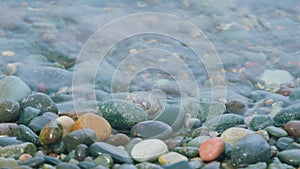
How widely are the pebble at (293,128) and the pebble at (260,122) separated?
0.17 m

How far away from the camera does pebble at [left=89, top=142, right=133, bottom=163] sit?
3641 mm

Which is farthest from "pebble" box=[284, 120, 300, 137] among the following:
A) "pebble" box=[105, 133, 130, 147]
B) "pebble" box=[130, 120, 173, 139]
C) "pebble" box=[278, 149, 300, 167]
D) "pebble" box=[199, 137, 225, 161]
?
"pebble" box=[105, 133, 130, 147]

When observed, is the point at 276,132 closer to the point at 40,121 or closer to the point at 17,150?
the point at 40,121

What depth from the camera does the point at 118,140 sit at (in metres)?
3.95

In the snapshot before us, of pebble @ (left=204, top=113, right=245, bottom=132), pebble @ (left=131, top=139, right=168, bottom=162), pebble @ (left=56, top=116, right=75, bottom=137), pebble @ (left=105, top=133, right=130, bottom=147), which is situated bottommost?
pebble @ (left=204, top=113, right=245, bottom=132)

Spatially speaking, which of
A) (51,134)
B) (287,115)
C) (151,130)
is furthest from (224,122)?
(51,134)

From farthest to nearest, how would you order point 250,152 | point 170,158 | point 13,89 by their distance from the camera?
point 13,89, point 170,158, point 250,152

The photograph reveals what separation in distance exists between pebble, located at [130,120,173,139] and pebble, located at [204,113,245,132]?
38cm

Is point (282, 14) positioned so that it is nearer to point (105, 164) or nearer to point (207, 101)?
point (207, 101)

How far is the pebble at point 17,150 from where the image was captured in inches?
144

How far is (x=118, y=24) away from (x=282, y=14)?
2.31 meters

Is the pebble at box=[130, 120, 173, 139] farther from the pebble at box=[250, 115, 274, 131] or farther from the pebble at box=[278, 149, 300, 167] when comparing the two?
the pebble at box=[278, 149, 300, 167]

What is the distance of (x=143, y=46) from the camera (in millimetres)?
6395

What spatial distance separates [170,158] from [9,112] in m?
1.37
